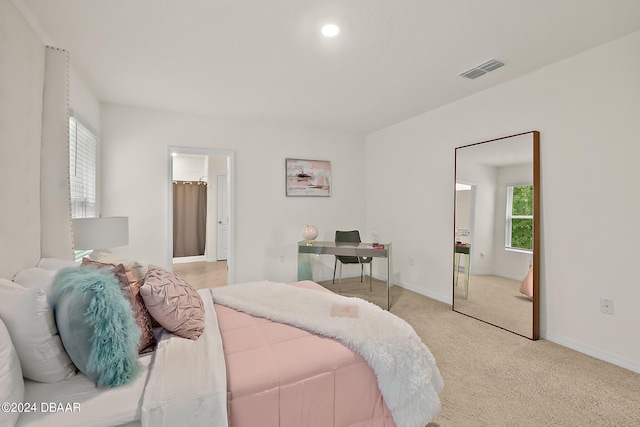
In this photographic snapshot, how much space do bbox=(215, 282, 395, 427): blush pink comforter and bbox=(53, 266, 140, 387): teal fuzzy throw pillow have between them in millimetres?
430

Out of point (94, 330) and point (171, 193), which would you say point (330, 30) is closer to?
point (94, 330)

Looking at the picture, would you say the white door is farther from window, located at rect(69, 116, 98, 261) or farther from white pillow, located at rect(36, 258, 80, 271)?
white pillow, located at rect(36, 258, 80, 271)

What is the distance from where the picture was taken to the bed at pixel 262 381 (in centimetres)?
107

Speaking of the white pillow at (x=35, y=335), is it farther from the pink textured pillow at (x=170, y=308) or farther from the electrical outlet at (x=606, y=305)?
the electrical outlet at (x=606, y=305)

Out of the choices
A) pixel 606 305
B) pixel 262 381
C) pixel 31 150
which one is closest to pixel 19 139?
pixel 31 150

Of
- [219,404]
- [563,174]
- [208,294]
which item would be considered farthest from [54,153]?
[563,174]

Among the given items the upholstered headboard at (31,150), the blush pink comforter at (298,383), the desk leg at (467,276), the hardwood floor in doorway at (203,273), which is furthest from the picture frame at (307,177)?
the blush pink comforter at (298,383)

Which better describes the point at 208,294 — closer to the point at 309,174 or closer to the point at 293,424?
the point at 293,424

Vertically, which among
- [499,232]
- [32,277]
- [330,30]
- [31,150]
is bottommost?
[32,277]

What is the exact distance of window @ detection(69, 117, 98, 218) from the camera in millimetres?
2789

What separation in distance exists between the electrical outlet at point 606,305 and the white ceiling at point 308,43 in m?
2.05

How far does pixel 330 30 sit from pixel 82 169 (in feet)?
9.09

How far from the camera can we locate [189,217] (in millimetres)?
6766

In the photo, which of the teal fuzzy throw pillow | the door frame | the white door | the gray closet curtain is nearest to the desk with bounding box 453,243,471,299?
the door frame
